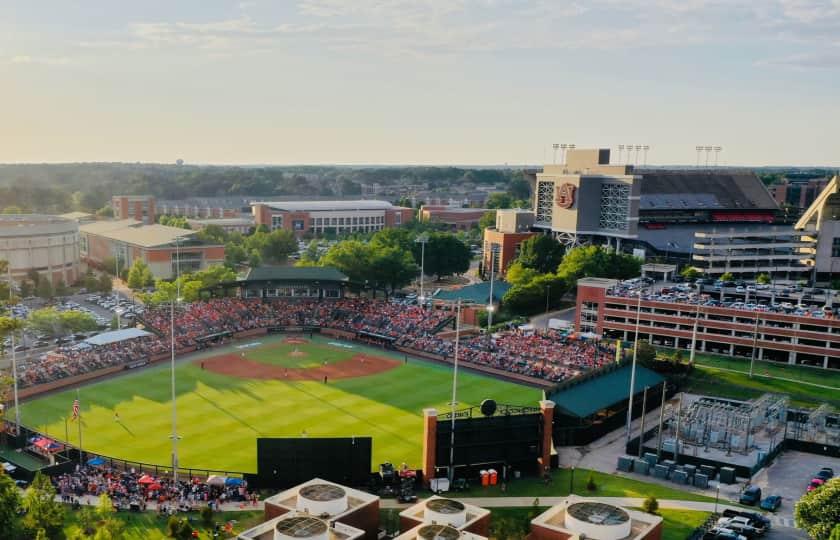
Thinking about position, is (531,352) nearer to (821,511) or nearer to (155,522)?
(821,511)

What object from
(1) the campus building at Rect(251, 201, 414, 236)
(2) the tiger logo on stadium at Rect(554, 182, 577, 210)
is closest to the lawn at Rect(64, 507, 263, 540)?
(2) the tiger logo on stadium at Rect(554, 182, 577, 210)

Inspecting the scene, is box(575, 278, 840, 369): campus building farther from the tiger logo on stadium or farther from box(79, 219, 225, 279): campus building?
box(79, 219, 225, 279): campus building

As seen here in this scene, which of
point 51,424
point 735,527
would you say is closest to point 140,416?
point 51,424

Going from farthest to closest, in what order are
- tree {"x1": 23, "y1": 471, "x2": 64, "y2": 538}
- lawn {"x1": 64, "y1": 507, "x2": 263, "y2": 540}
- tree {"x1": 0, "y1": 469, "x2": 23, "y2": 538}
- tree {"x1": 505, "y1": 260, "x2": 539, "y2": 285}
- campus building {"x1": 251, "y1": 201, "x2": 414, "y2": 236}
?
campus building {"x1": 251, "y1": 201, "x2": 414, "y2": 236}, tree {"x1": 505, "y1": 260, "x2": 539, "y2": 285}, lawn {"x1": 64, "y1": 507, "x2": 263, "y2": 540}, tree {"x1": 23, "y1": 471, "x2": 64, "y2": 538}, tree {"x1": 0, "y1": 469, "x2": 23, "y2": 538}

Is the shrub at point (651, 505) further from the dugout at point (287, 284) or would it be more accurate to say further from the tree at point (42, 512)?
the dugout at point (287, 284)

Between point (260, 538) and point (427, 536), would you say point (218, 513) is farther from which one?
point (427, 536)

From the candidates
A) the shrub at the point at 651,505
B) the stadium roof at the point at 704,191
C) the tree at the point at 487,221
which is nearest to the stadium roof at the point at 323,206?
the tree at the point at 487,221
